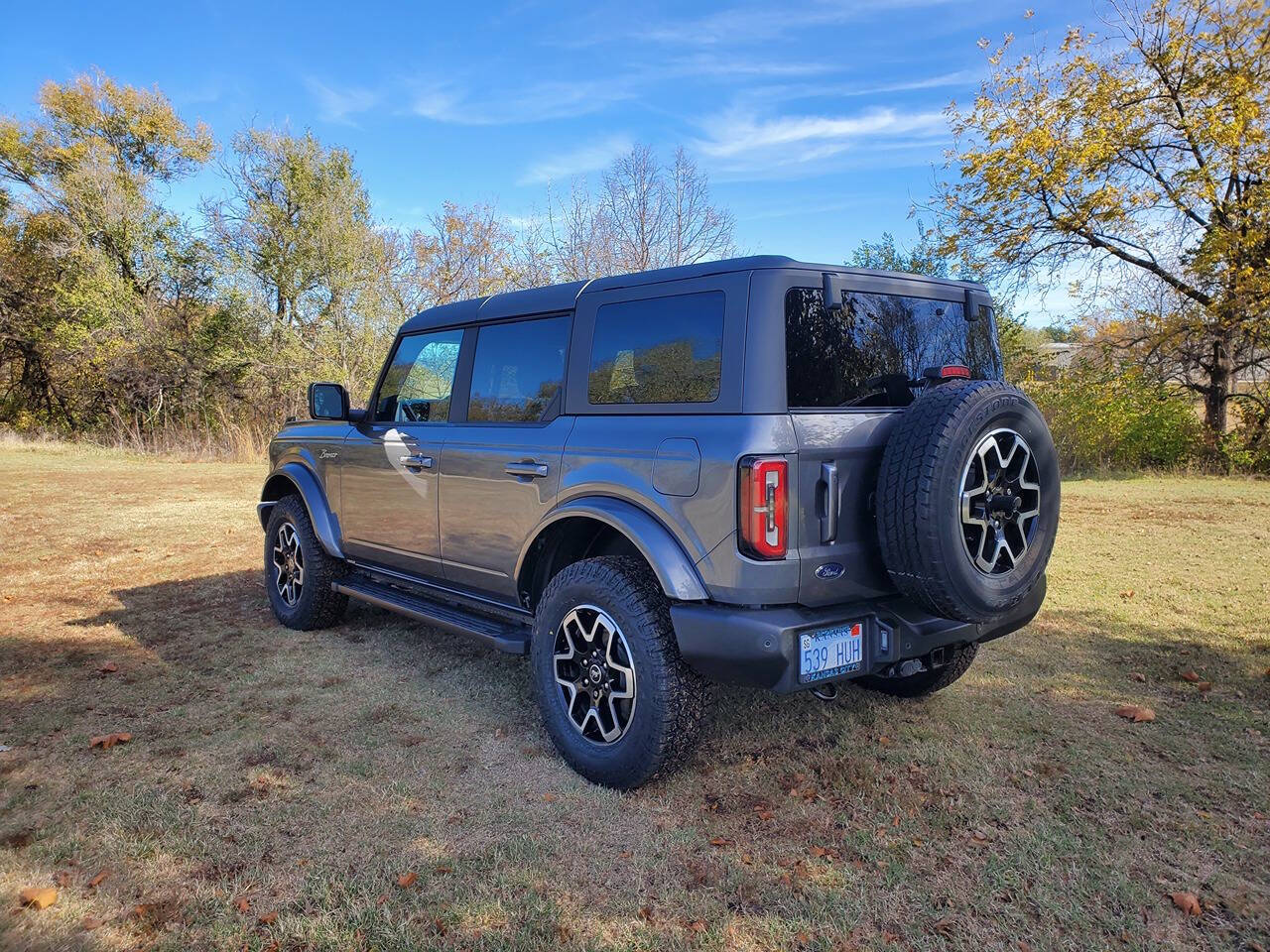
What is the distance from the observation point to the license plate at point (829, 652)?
2857 millimetres

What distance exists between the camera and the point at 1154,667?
4.59 m

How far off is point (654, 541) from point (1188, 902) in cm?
198

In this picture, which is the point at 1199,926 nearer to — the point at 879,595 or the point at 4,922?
the point at 879,595

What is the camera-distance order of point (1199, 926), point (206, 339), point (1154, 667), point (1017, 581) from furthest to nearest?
point (206, 339) < point (1154, 667) < point (1017, 581) < point (1199, 926)

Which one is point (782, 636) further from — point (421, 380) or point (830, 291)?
point (421, 380)

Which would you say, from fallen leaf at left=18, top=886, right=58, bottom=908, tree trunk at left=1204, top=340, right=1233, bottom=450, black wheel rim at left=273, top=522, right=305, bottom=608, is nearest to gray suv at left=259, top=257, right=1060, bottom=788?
fallen leaf at left=18, top=886, right=58, bottom=908

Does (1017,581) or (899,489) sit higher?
(899,489)

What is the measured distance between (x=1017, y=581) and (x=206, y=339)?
26.4 m

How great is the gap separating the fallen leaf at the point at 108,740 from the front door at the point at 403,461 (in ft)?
4.94

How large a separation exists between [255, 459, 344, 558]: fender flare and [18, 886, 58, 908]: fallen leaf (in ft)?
8.69

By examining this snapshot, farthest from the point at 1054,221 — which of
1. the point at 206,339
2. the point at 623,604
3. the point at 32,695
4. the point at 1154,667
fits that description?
the point at 206,339

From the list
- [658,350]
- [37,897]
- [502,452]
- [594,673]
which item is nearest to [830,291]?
[658,350]

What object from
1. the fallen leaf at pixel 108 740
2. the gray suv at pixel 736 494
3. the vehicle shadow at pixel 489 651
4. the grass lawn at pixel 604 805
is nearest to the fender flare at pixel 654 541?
the gray suv at pixel 736 494

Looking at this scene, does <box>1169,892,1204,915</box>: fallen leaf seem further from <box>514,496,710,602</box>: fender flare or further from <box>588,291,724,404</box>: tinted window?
<box>588,291,724,404</box>: tinted window
